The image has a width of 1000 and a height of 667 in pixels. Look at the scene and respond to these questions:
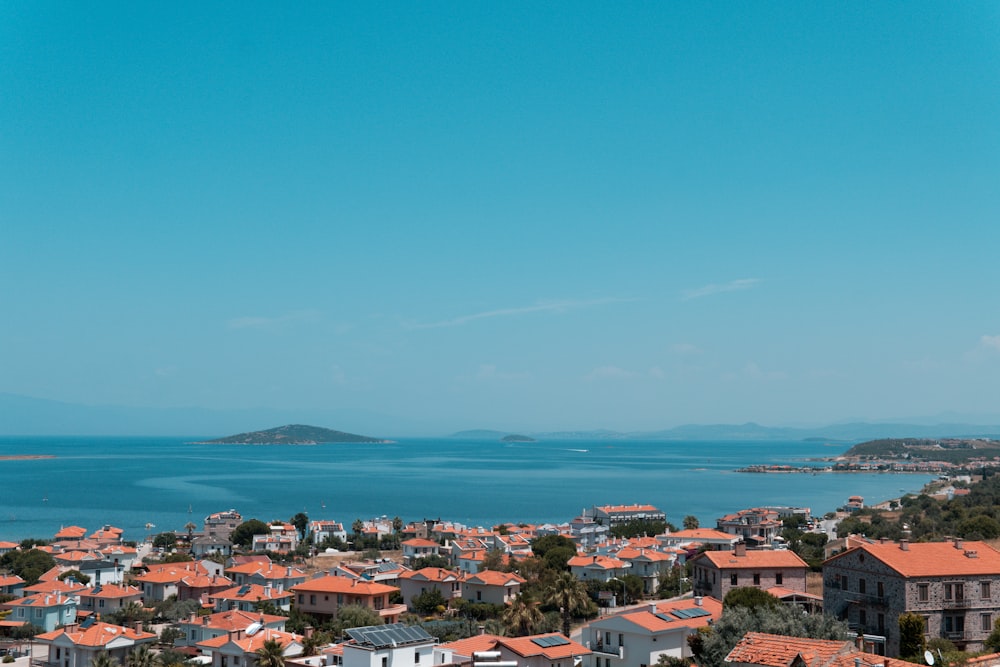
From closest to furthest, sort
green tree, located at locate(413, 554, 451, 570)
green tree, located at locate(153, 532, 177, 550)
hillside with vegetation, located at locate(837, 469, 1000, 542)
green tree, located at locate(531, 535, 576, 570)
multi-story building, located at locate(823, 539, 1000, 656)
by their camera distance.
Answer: multi-story building, located at locate(823, 539, 1000, 656), hillside with vegetation, located at locate(837, 469, 1000, 542), green tree, located at locate(531, 535, 576, 570), green tree, located at locate(413, 554, 451, 570), green tree, located at locate(153, 532, 177, 550)

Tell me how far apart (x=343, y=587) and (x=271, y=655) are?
48.9 ft

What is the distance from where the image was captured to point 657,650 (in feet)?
103

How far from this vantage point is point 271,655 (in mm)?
30828

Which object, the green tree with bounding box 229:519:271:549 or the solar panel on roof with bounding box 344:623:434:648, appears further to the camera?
the green tree with bounding box 229:519:271:549

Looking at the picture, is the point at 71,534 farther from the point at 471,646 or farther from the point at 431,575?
the point at 471,646

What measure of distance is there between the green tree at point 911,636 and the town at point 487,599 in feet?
0.26

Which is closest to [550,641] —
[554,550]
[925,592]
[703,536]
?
[925,592]

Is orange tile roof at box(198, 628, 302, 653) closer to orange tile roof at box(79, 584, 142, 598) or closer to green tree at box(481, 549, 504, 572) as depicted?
orange tile roof at box(79, 584, 142, 598)

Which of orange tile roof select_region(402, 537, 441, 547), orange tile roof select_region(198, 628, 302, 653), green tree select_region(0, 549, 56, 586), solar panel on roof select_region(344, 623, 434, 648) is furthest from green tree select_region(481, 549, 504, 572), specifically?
solar panel on roof select_region(344, 623, 434, 648)

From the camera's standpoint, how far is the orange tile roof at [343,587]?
45.1 meters

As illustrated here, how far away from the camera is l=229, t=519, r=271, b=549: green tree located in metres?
78.2

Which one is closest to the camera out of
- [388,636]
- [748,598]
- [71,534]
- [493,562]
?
[388,636]

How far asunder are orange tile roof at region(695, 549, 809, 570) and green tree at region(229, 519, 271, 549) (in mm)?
46421

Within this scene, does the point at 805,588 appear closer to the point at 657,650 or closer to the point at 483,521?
the point at 657,650
